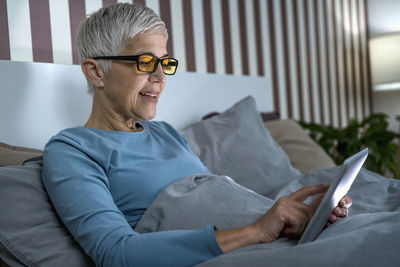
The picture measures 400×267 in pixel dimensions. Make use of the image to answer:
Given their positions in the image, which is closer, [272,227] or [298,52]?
[272,227]

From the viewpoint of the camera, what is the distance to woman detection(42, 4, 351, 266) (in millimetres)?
744

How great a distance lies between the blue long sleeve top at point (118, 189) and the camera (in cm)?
74

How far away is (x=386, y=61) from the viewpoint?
3.60 m

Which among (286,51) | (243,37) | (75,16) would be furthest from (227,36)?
(75,16)

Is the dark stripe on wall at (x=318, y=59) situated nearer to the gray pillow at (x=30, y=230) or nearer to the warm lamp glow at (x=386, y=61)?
the warm lamp glow at (x=386, y=61)

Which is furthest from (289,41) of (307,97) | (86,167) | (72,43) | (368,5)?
(86,167)

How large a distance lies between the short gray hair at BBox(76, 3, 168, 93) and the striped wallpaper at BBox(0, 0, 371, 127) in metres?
0.44

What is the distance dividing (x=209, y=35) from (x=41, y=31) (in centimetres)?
108

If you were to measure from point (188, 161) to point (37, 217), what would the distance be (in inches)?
15.7

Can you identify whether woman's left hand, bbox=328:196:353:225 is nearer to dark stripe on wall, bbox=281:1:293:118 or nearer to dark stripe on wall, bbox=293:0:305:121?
dark stripe on wall, bbox=281:1:293:118

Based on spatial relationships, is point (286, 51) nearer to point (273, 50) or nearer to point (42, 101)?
point (273, 50)

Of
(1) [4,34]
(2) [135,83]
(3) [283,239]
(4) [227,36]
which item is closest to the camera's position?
(3) [283,239]

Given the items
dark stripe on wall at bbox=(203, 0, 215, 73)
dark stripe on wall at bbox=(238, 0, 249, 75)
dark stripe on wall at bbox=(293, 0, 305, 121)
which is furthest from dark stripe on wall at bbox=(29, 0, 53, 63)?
dark stripe on wall at bbox=(293, 0, 305, 121)

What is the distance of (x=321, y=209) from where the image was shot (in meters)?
0.69
